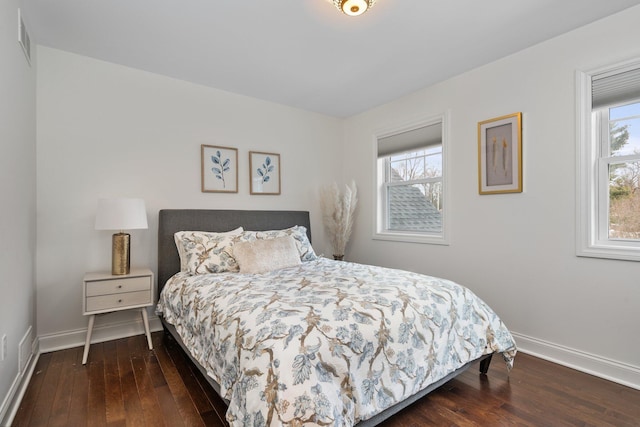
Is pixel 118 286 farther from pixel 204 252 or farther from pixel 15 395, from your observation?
pixel 15 395

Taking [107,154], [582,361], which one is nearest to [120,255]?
[107,154]

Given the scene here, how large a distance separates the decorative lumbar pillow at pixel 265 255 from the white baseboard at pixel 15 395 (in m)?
1.45

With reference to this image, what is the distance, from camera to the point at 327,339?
1391 mm

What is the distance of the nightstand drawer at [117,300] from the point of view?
7.89ft

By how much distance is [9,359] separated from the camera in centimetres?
176

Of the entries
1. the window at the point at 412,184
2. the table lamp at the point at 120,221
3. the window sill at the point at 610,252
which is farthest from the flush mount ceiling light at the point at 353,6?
the window sill at the point at 610,252

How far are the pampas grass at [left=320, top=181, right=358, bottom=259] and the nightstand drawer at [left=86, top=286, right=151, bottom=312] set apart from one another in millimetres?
2172

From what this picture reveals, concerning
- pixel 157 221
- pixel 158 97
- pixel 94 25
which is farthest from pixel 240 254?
pixel 94 25

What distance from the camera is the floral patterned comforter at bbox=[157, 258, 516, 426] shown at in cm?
127

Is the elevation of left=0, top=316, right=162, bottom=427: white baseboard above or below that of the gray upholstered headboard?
below

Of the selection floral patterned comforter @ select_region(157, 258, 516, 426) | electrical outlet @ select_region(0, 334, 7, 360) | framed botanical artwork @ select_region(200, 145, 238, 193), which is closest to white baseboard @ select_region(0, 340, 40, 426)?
electrical outlet @ select_region(0, 334, 7, 360)

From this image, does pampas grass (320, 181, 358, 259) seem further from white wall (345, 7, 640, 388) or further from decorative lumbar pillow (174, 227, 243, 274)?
decorative lumbar pillow (174, 227, 243, 274)

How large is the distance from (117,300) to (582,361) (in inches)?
137

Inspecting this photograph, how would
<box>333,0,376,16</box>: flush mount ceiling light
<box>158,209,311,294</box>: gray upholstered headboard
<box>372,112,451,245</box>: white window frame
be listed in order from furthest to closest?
<box>372,112,451,245</box>: white window frame → <box>158,209,311,294</box>: gray upholstered headboard → <box>333,0,376,16</box>: flush mount ceiling light
